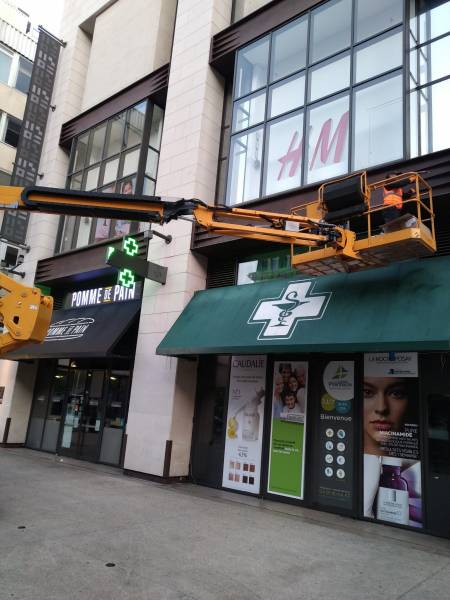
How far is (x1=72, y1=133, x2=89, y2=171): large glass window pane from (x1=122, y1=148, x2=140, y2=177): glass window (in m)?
2.79


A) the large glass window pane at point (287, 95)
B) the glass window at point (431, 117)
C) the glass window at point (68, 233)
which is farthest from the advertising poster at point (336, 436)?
the glass window at point (68, 233)

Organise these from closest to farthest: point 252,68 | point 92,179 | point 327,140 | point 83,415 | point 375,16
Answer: point 375,16
point 327,140
point 252,68
point 83,415
point 92,179

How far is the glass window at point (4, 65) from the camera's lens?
20.9 m

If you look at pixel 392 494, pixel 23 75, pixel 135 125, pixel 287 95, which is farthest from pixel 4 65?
pixel 392 494

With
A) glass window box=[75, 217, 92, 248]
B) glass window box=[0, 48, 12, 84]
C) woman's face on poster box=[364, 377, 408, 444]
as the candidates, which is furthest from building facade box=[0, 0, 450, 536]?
glass window box=[0, 48, 12, 84]

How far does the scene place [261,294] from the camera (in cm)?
1047

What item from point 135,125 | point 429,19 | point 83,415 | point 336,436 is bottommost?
point 83,415

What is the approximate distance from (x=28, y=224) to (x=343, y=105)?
42.3 ft

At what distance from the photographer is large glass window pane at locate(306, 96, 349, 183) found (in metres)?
A: 10.2

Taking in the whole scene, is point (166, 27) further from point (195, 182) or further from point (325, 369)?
point (325, 369)

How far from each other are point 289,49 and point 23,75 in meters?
15.2

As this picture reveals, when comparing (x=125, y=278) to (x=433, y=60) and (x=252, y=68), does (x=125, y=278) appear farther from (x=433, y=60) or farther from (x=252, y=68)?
(x=433, y=60)

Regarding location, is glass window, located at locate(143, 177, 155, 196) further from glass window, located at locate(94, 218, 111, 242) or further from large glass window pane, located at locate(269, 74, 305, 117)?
large glass window pane, located at locate(269, 74, 305, 117)

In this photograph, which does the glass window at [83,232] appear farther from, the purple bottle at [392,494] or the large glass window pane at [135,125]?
the purple bottle at [392,494]
